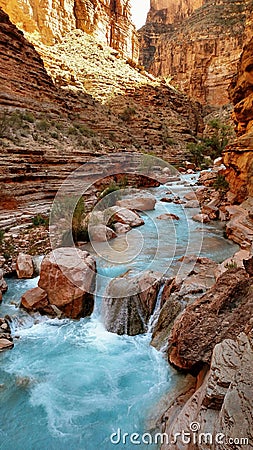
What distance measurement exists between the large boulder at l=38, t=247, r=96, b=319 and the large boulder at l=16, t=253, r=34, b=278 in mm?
859

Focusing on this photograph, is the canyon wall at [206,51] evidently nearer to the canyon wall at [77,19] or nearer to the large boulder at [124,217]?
the canyon wall at [77,19]

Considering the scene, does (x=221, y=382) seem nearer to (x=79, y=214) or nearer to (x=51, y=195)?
(x=79, y=214)

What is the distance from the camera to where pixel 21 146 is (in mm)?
9930

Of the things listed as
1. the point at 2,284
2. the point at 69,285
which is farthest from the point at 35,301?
the point at 2,284

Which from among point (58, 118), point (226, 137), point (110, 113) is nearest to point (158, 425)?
point (58, 118)

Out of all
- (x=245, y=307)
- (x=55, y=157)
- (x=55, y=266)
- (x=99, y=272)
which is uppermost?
(x=55, y=157)

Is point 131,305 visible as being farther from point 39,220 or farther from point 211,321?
point 39,220

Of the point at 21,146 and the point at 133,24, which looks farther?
the point at 133,24

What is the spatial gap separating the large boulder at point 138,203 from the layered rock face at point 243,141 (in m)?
3.14

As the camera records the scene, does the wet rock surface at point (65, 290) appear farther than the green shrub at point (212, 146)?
No

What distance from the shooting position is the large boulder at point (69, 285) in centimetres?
472

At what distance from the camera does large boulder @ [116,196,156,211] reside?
10570mm

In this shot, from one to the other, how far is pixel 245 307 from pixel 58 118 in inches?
602

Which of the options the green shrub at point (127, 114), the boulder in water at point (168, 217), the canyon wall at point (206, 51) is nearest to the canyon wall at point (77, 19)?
the green shrub at point (127, 114)
